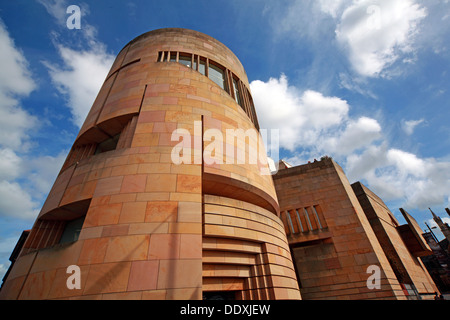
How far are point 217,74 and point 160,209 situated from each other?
34.9ft

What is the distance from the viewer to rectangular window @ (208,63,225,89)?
13780mm

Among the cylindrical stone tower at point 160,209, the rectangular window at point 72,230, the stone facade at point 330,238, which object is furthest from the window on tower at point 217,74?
the stone facade at point 330,238

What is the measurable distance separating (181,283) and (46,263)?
4341 millimetres

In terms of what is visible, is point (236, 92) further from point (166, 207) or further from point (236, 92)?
point (166, 207)

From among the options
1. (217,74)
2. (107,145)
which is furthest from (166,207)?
(217,74)

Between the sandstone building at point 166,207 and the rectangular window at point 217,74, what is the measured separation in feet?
0.31

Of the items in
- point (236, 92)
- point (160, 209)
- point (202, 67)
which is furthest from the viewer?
point (236, 92)

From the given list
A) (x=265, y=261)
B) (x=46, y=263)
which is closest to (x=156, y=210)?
(x=46, y=263)

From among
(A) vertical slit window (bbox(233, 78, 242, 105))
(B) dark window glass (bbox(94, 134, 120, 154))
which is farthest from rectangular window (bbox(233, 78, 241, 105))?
(B) dark window glass (bbox(94, 134, 120, 154))

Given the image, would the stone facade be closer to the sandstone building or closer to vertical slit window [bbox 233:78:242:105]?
the sandstone building

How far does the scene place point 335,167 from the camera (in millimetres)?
20031

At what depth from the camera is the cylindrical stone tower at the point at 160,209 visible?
5.99 m

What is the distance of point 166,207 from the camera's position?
707 centimetres
